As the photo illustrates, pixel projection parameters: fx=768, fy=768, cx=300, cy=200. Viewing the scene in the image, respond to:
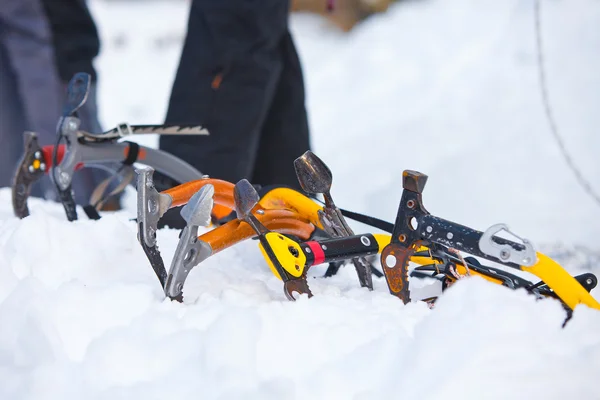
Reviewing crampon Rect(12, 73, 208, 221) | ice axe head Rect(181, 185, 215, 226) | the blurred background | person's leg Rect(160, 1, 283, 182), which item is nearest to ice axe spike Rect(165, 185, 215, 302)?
ice axe head Rect(181, 185, 215, 226)

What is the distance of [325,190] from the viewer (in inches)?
55.5

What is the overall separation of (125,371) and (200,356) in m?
0.11

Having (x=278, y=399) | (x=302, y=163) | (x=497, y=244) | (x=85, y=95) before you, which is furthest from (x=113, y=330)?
(x=85, y=95)

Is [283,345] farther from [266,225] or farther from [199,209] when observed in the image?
[266,225]

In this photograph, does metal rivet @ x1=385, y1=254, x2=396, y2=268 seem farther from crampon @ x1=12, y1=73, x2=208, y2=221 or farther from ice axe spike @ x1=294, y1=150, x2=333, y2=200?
crampon @ x1=12, y1=73, x2=208, y2=221

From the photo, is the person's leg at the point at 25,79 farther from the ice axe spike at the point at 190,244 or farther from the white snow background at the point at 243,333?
the ice axe spike at the point at 190,244

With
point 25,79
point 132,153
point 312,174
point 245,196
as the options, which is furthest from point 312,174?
point 25,79

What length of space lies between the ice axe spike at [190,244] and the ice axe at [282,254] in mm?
74

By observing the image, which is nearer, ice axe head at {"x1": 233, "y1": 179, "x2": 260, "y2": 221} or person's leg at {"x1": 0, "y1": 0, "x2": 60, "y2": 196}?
ice axe head at {"x1": 233, "y1": 179, "x2": 260, "y2": 221}

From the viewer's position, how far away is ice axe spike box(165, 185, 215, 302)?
1229 millimetres

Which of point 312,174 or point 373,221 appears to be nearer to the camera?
point 312,174

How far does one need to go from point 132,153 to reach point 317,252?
0.82 m

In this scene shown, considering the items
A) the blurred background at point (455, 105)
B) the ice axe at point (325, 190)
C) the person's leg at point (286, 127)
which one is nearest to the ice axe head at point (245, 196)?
the ice axe at point (325, 190)

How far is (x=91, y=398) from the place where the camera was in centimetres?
105
